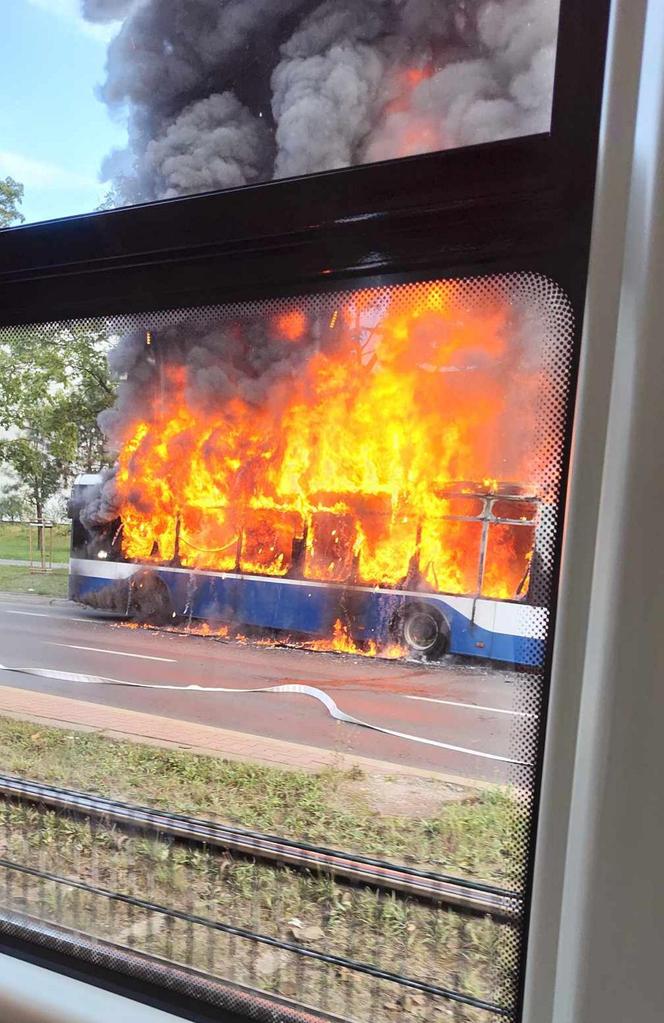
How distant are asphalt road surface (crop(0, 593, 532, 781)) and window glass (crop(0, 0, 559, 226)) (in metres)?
0.63

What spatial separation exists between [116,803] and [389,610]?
1.83 feet

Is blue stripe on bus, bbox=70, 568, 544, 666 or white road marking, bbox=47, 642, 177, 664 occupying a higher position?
blue stripe on bus, bbox=70, 568, 544, 666

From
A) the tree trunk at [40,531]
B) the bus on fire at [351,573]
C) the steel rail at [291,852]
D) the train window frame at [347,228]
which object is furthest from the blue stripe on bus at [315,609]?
the train window frame at [347,228]

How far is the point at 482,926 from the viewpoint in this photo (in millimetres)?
769

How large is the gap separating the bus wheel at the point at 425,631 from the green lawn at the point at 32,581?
576 millimetres

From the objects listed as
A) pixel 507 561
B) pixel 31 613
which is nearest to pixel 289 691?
pixel 507 561

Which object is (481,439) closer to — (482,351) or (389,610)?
(482,351)

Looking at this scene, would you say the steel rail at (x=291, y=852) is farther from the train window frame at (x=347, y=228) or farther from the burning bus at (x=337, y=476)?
the train window frame at (x=347, y=228)

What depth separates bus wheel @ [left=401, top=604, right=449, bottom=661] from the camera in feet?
2.57

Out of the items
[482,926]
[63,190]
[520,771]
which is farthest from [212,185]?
[482,926]

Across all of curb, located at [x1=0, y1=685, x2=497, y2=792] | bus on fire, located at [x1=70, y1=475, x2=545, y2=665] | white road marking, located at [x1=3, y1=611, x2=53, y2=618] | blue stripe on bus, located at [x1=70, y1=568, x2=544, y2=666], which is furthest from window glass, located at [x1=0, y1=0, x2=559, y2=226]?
curb, located at [x1=0, y1=685, x2=497, y2=792]

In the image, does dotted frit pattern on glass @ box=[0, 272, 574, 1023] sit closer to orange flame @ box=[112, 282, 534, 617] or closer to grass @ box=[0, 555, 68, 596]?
orange flame @ box=[112, 282, 534, 617]

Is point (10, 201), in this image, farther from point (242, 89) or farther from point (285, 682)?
point (285, 682)

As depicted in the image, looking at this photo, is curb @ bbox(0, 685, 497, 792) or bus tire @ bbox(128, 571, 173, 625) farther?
bus tire @ bbox(128, 571, 173, 625)
